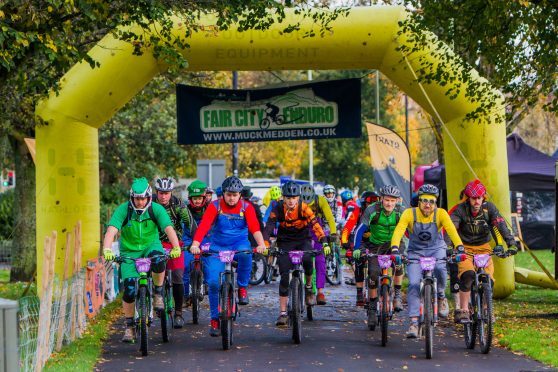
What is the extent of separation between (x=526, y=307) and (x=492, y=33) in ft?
15.0

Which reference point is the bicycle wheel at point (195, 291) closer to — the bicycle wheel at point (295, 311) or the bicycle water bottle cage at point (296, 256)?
the bicycle water bottle cage at point (296, 256)

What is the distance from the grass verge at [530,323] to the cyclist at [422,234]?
1167 millimetres

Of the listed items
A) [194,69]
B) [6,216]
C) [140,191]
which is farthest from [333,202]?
[6,216]

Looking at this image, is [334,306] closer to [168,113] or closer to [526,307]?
[526,307]

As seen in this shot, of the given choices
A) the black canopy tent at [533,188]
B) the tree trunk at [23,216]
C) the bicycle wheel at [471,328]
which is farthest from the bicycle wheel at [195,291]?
the black canopy tent at [533,188]

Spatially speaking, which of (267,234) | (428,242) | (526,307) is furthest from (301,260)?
(526,307)

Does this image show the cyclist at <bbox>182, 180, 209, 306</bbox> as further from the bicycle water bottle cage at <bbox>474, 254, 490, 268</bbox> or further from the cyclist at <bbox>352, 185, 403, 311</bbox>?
the bicycle water bottle cage at <bbox>474, 254, 490, 268</bbox>

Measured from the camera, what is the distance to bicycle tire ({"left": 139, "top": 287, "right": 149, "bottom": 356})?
11608mm

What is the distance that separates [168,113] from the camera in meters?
38.6

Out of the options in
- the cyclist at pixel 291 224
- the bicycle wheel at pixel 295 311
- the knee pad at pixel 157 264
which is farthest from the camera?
the cyclist at pixel 291 224

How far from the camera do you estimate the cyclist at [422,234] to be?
12.3m

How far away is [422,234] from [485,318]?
1266mm

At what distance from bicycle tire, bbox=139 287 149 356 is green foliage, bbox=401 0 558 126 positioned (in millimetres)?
5397

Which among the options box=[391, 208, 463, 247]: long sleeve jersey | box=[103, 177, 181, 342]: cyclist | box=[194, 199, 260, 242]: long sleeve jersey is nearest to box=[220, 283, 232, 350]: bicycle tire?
box=[103, 177, 181, 342]: cyclist
